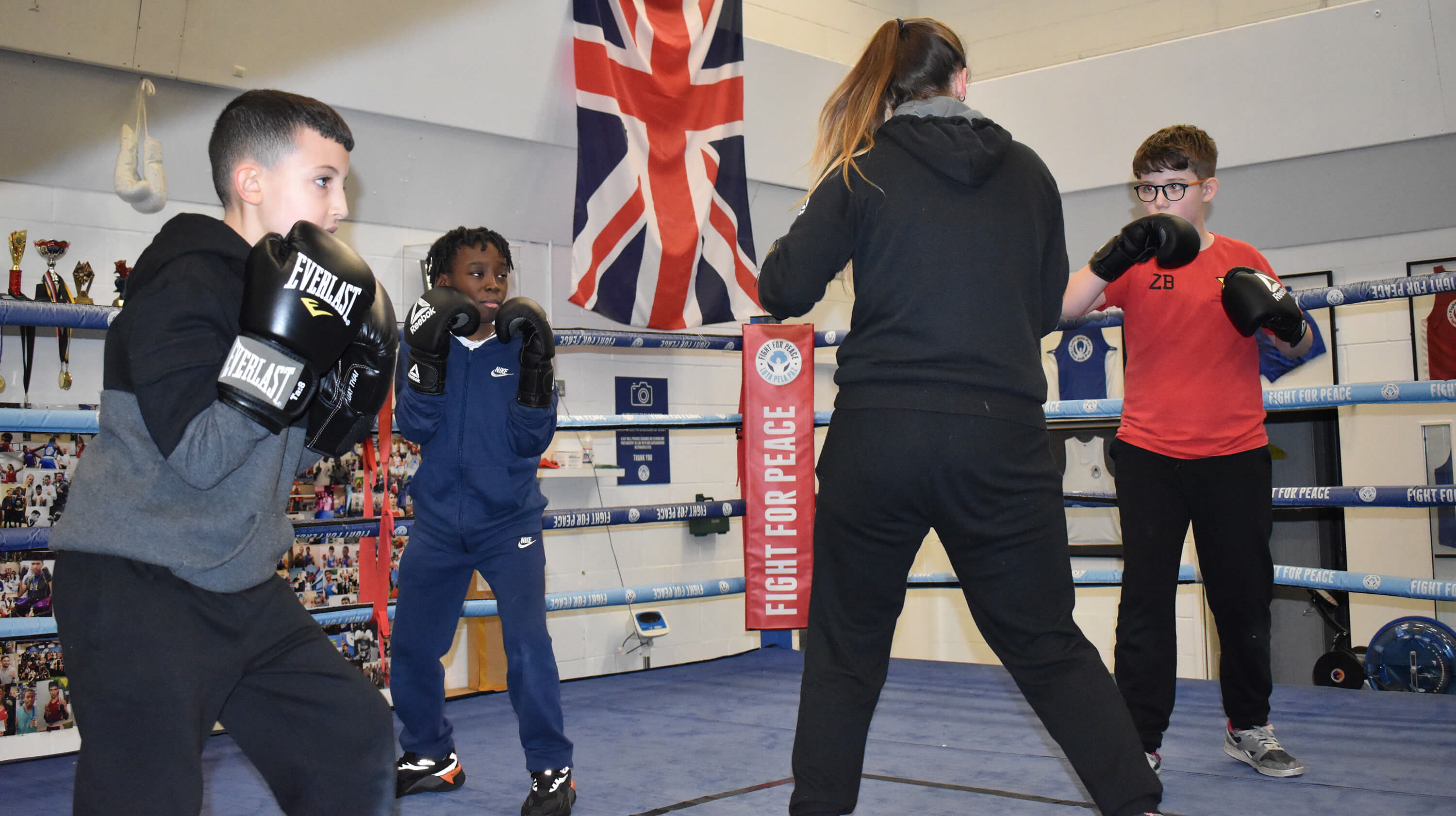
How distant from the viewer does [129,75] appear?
322 cm

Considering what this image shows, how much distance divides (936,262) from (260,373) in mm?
850

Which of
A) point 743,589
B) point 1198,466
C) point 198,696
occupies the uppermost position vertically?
point 1198,466

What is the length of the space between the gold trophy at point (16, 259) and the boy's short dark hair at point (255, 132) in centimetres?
249

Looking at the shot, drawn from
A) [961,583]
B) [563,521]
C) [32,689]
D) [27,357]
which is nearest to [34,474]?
[27,357]

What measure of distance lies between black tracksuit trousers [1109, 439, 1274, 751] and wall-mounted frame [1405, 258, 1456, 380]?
3585 millimetres

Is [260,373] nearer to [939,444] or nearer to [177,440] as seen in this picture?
[177,440]

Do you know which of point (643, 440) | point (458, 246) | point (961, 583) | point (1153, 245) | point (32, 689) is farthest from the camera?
point (643, 440)

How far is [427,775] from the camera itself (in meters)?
2.26

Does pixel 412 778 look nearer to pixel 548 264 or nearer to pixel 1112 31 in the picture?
pixel 548 264

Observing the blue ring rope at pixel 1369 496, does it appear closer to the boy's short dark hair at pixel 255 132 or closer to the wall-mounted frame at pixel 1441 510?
the boy's short dark hair at pixel 255 132

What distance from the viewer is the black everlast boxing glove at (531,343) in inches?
87.0

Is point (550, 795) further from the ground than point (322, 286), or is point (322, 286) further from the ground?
point (322, 286)

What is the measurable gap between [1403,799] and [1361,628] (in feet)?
12.2

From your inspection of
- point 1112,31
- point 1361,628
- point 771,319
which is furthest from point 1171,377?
point 1112,31
